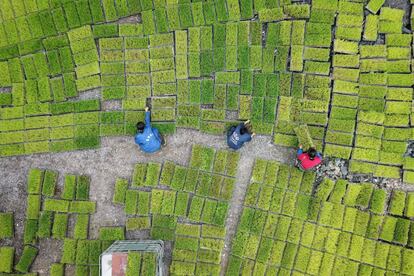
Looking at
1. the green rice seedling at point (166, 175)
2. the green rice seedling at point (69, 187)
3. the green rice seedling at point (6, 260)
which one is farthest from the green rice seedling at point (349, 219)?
the green rice seedling at point (6, 260)

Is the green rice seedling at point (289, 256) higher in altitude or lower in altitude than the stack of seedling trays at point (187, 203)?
lower

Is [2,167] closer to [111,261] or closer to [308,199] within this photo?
[111,261]

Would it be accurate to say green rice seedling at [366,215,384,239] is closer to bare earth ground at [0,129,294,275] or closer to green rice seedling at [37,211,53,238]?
bare earth ground at [0,129,294,275]

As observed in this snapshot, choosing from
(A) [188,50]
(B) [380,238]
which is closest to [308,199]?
(B) [380,238]

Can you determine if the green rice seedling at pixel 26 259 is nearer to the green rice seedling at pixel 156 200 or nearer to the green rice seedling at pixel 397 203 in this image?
the green rice seedling at pixel 156 200

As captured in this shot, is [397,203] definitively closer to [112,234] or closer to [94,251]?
[112,234]

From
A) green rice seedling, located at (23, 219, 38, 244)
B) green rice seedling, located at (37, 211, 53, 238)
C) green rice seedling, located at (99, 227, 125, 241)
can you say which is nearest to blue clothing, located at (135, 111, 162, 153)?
green rice seedling, located at (99, 227, 125, 241)

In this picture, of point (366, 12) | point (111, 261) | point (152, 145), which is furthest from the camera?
point (366, 12)
